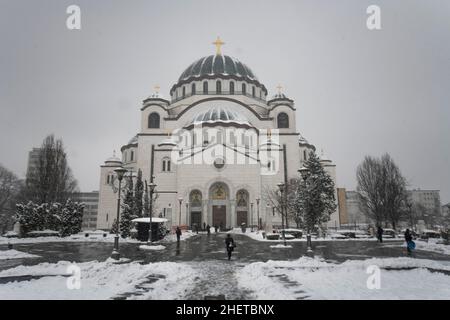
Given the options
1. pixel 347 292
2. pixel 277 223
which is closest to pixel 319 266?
pixel 347 292

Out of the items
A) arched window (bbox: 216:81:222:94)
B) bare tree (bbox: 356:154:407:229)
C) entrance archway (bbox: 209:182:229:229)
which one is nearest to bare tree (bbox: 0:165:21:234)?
entrance archway (bbox: 209:182:229:229)

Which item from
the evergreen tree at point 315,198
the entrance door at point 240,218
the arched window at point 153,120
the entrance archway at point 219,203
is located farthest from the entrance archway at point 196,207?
the arched window at point 153,120

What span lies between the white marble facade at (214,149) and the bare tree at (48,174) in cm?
1008

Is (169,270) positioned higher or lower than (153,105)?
lower

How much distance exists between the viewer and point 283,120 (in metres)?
49.7

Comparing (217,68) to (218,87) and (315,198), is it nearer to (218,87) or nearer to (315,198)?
(218,87)

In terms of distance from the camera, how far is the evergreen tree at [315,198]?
28156mm

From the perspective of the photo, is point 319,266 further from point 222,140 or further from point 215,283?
point 222,140

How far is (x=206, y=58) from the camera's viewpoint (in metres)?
54.9

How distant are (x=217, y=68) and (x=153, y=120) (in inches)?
538

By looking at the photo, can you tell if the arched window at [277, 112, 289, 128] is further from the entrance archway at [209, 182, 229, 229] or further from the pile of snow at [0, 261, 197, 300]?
the pile of snow at [0, 261, 197, 300]

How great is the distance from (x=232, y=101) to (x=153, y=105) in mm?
12168

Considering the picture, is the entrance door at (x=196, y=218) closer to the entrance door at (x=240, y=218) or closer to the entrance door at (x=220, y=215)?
the entrance door at (x=220, y=215)

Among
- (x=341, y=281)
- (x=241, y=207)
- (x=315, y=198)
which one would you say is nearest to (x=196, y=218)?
(x=241, y=207)
